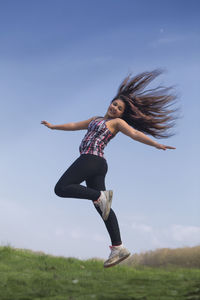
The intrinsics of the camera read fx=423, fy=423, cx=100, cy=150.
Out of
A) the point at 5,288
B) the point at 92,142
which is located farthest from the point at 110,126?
the point at 5,288

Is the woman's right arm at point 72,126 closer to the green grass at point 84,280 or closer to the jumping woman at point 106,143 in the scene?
the jumping woman at point 106,143

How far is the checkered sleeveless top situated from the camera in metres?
7.36

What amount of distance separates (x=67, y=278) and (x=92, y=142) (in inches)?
92.8

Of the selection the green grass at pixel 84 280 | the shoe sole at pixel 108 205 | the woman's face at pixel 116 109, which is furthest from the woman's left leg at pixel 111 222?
the woman's face at pixel 116 109

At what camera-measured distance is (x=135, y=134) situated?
24.3ft

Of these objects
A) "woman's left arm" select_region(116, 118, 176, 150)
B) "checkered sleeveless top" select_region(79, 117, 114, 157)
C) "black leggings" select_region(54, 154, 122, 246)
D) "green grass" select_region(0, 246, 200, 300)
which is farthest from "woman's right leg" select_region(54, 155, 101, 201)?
"green grass" select_region(0, 246, 200, 300)

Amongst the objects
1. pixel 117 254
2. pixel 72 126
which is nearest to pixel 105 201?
pixel 117 254

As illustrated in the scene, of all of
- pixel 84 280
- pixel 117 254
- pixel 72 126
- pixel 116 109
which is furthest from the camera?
pixel 72 126

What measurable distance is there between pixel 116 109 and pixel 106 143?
74 cm

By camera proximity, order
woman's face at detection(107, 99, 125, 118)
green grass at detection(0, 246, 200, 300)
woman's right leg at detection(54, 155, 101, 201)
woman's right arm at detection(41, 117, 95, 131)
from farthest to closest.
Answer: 1. woman's right arm at detection(41, 117, 95, 131)
2. woman's face at detection(107, 99, 125, 118)
3. woman's right leg at detection(54, 155, 101, 201)
4. green grass at detection(0, 246, 200, 300)

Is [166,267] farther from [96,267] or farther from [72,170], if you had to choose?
[72,170]

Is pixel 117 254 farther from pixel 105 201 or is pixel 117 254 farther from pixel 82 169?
pixel 82 169

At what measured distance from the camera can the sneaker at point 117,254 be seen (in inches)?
289

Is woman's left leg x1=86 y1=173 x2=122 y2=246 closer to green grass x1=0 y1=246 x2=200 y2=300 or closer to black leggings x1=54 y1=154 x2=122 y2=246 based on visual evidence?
black leggings x1=54 y1=154 x2=122 y2=246
